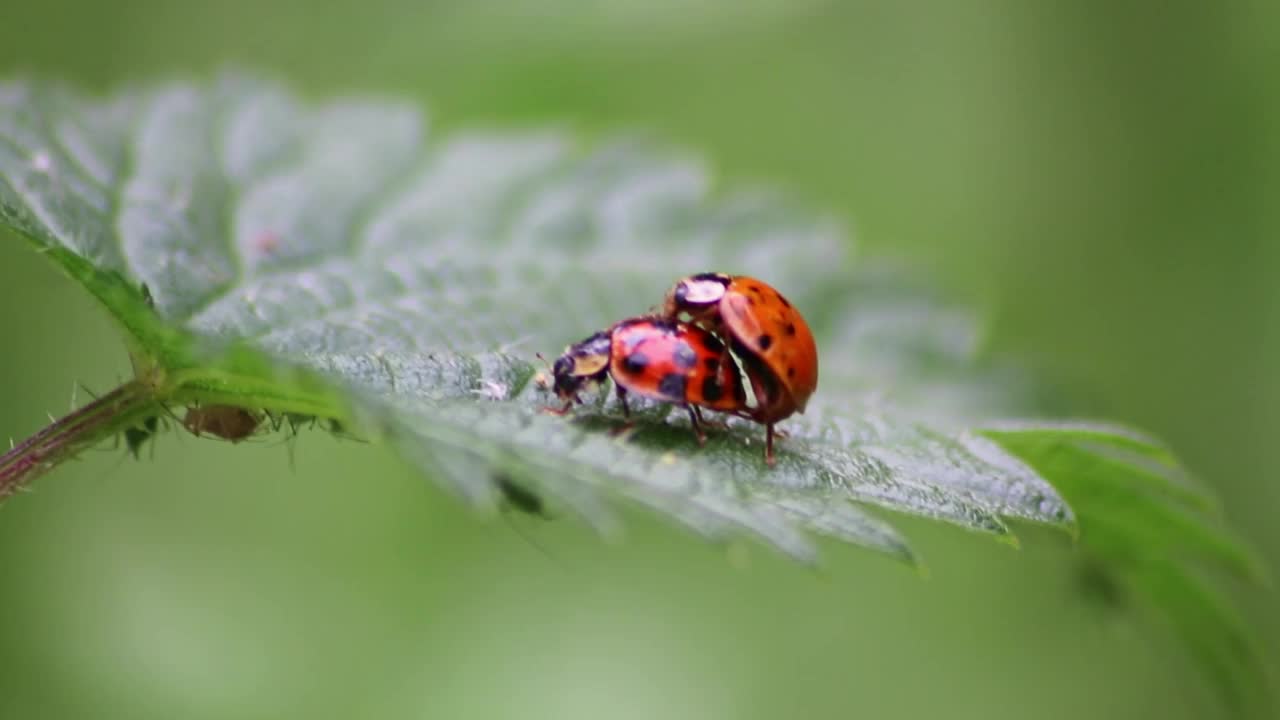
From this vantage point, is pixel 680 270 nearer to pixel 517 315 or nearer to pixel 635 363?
pixel 517 315

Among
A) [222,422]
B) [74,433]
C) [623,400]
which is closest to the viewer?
[74,433]

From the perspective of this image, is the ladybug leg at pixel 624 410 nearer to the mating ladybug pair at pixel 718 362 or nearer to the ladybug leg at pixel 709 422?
the mating ladybug pair at pixel 718 362

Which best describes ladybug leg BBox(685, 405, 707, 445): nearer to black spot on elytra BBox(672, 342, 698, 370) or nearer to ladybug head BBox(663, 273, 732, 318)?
black spot on elytra BBox(672, 342, 698, 370)

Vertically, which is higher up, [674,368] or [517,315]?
[674,368]

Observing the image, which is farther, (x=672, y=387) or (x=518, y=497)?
(x=672, y=387)

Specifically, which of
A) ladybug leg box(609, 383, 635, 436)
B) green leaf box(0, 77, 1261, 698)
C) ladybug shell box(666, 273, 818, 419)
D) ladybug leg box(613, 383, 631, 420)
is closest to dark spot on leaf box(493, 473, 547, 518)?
green leaf box(0, 77, 1261, 698)

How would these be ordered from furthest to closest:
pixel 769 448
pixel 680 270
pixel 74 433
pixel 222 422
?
pixel 680 270
pixel 769 448
pixel 222 422
pixel 74 433

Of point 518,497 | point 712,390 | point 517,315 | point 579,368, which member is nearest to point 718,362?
point 712,390
